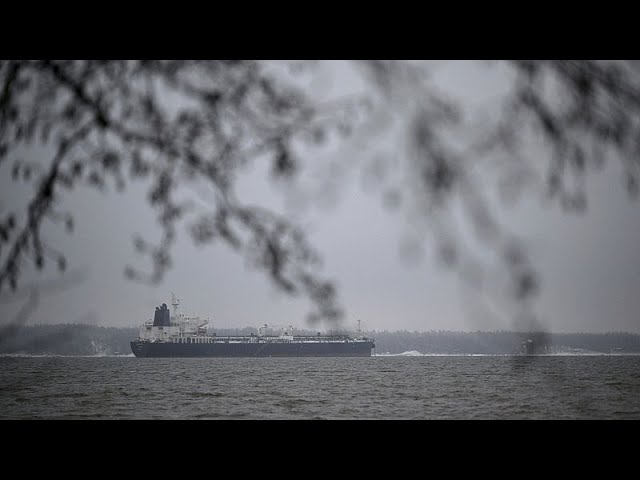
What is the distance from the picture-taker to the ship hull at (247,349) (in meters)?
63.9

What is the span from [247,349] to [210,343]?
5056mm

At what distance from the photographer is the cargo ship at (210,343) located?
6400 cm

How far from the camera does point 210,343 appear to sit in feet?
210

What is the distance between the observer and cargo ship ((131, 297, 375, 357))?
64.0 metres

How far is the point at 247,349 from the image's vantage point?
220 feet

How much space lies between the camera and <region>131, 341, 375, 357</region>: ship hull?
2517 inches

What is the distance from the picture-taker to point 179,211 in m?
1.64
